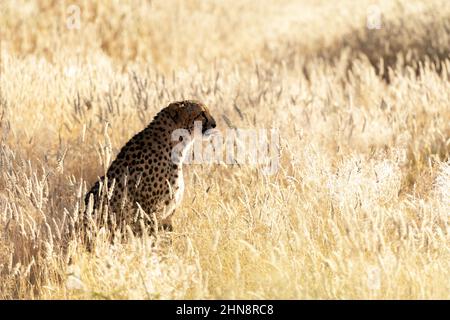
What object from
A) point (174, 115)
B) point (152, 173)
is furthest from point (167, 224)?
point (174, 115)

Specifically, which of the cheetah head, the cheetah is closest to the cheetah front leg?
the cheetah

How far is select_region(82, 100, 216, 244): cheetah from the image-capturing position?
3943 mm

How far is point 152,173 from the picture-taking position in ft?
13.3

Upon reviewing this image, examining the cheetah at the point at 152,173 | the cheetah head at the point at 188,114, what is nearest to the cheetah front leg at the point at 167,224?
the cheetah at the point at 152,173

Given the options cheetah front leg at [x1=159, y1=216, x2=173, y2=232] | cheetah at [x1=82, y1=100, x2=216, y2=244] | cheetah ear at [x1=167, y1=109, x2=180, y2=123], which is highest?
cheetah ear at [x1=167, y1=109, x2=180, y2=123]

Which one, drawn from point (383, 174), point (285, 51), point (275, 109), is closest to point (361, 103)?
point (275, 109)

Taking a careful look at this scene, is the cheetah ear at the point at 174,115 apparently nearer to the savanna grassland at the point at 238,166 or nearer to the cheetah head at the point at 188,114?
the cheetah head at the point at 188,114

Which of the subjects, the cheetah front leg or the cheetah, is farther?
the cheetah front leg

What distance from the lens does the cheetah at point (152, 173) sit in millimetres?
3943

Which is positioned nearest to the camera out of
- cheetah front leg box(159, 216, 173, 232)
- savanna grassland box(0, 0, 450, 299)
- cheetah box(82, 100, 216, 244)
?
savanna grassland box(0, 0, 450, 299)

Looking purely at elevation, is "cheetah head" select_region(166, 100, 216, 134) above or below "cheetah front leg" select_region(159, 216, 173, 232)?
above

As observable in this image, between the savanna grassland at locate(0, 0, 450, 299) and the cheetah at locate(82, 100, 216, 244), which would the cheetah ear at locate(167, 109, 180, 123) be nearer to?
the cheetah at locate(82, 100, 216, 244)

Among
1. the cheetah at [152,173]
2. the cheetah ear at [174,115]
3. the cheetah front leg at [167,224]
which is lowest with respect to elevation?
the cheetah front leg at [167,224]
